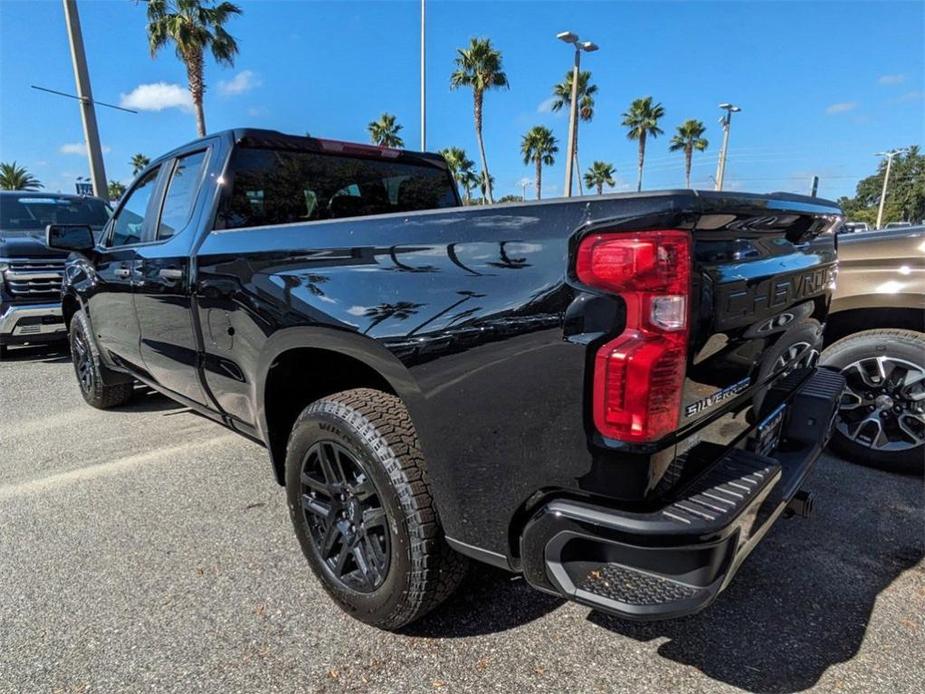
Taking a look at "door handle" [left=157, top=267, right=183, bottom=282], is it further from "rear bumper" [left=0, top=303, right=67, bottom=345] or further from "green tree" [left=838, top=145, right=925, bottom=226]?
"green tree" [left=838, top=145, right=925, bottom=226]

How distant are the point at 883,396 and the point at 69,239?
5428 millimetres

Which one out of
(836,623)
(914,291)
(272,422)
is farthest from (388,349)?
(914,291)

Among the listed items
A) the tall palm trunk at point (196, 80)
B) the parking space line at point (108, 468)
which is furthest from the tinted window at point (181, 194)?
the tall palm trunk at point (196, 80)

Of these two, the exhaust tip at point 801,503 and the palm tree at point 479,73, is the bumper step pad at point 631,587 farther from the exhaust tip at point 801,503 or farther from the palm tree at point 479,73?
the palm tree at point 479,73

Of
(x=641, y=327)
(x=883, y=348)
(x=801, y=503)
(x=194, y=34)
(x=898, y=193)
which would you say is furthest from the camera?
(x=898, y=193)

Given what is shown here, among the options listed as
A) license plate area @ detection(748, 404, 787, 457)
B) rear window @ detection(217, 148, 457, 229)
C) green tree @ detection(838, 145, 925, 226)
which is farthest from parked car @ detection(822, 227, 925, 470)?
green tree @ detection(838, 145, 925, 226)

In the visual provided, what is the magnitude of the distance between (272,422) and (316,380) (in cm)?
28

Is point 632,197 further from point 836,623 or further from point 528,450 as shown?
point 836,623

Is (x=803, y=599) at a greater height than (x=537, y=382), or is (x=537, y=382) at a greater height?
(x=537, y=382)

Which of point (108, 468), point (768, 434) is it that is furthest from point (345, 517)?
point (108, 468)

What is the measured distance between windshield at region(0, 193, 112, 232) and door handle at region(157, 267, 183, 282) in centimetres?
618

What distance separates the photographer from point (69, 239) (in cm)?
407

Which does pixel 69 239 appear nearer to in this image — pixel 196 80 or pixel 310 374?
pixel 310 374

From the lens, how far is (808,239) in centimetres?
208
